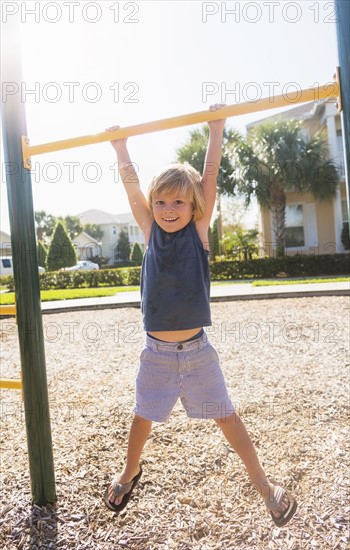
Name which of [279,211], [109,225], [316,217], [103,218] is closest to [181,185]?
[279,211]

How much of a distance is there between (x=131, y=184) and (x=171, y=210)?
0.99ft

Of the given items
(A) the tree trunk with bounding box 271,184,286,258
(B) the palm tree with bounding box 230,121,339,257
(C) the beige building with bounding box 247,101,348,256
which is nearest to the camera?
(B) the palm tree with bounding box 230,121,339,257

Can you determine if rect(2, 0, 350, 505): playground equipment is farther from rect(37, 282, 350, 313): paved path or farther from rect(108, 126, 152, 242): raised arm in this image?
rect(37, 282, 350, 313): paved path

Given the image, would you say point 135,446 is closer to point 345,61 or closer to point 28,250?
point 28,250

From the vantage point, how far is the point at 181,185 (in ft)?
5.52

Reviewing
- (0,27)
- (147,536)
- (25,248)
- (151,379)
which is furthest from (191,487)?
(0,27)

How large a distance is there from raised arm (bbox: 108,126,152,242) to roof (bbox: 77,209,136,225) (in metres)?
48.4

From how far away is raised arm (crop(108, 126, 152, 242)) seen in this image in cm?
188

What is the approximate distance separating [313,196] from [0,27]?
614 inches

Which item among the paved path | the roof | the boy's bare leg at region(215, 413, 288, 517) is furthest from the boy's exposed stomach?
the roof

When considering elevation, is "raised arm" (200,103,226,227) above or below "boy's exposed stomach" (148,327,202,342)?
above

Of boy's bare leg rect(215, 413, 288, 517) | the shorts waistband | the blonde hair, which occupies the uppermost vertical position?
the blonde hair

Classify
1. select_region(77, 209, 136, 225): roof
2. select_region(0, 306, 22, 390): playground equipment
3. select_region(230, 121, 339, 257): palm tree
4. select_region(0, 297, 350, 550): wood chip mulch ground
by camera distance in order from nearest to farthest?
select_region(0, 297, 350, 550): wood chip mulch ground → select_region(0, 306, 22, 390): playground equipment → select_region(230, 121, 339, 257): palm tree → select_region(77, 209, 136, 225): roof

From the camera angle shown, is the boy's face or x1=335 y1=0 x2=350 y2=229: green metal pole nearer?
x1=335 y1=0 x2=350 y2=229: green metal pole
